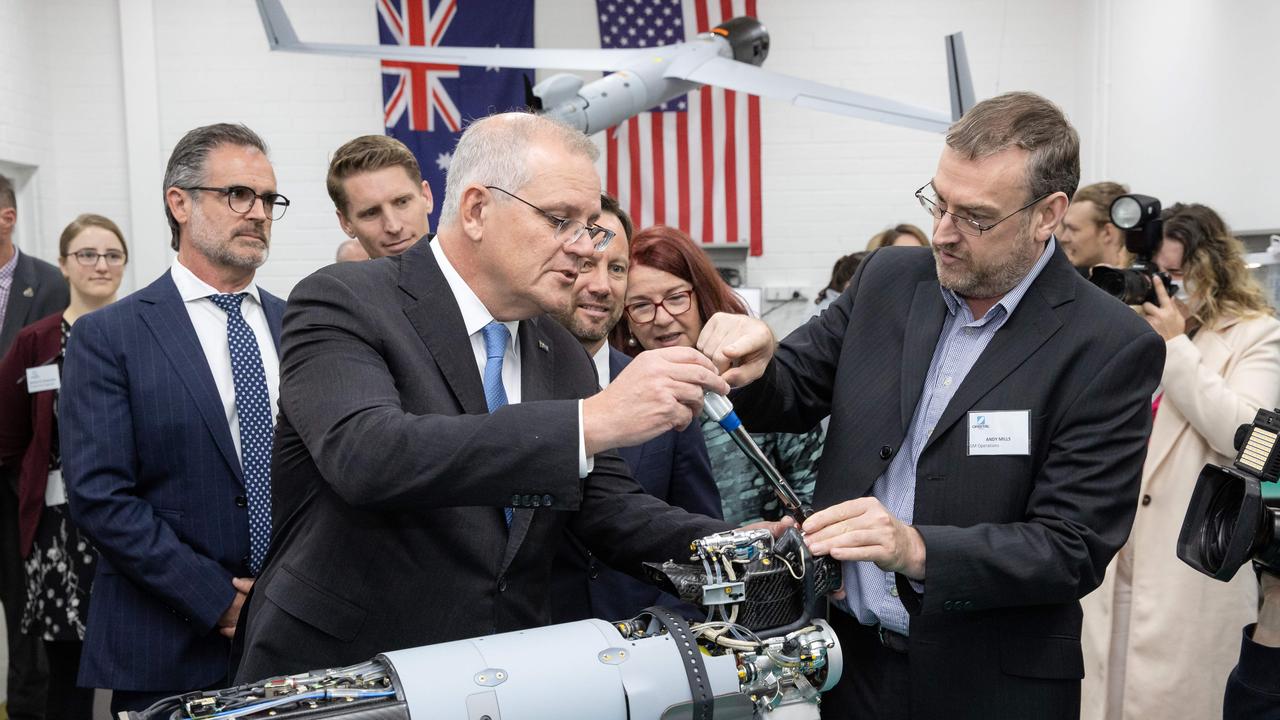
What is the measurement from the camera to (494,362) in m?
1.66

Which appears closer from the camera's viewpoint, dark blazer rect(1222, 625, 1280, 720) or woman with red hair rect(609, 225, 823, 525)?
dark blazer rect(1222, 625, 1280, 720)

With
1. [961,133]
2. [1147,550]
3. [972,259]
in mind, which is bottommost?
[1147,550]

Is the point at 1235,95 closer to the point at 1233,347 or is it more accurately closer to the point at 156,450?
the point at 1233,347

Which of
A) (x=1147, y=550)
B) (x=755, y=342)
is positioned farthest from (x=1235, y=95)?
(x=755, y=342)

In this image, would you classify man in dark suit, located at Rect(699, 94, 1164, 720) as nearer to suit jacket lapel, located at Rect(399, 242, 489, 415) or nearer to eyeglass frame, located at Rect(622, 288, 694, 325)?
suit jacket lapel, located at Rect(399, 242, 489, 415)

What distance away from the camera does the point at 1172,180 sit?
5.80 m

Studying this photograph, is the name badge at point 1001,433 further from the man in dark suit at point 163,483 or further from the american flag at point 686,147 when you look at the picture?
the american flag at point 686,147

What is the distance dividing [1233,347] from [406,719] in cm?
297

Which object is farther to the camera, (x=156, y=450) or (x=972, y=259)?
(x=156, y=450)

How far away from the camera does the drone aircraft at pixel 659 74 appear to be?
19.9 ft

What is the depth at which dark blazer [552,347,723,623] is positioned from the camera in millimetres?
2094

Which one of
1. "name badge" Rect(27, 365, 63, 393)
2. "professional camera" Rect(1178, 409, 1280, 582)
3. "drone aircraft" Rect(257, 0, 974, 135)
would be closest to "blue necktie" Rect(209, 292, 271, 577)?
"name badge" Rect(27, 365, 63, 393)

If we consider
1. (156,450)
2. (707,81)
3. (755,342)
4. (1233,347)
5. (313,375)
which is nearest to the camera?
(313,375)

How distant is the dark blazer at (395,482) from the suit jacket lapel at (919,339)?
18.9 inches
